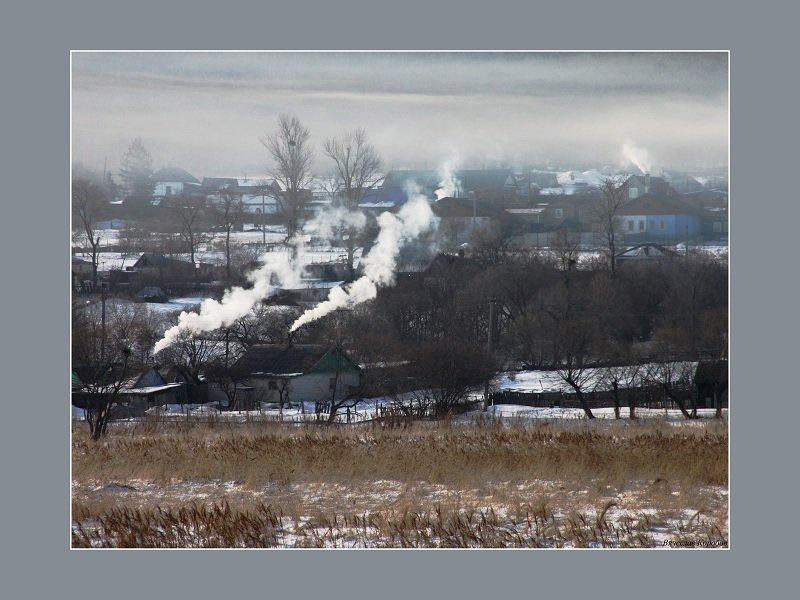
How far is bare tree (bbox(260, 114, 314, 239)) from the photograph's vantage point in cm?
1016

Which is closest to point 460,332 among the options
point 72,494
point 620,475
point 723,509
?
point 620,475

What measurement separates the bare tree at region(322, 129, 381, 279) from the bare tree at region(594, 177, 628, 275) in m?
2.17

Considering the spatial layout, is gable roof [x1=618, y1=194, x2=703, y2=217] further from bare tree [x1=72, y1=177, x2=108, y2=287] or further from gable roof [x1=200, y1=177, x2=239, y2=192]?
bare tree [x1=72, y1=177, x2=108, y2=287]

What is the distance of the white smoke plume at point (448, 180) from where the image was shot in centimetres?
1028

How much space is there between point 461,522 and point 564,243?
10.8 ft

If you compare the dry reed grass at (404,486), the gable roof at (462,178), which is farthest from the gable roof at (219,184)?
the dry reed grass at (404,486)

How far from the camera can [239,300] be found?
11.0 meters

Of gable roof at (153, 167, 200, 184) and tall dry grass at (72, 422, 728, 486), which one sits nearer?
tall dry grass at (72, 422, 728, 486)

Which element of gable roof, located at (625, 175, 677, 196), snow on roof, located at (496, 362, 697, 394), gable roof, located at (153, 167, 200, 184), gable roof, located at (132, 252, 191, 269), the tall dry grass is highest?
gable roof, located at (153, 167, 200, 184)

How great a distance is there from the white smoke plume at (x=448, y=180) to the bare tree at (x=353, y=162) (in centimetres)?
59

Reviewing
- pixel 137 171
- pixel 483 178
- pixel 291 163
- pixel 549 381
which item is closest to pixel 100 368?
pixel 137 171

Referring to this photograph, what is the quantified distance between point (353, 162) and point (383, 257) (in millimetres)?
1078

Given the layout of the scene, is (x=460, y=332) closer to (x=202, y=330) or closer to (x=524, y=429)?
(x=524, y=429)

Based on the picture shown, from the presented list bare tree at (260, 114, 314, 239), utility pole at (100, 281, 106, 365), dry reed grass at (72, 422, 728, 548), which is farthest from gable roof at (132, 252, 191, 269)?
dry reed grass at (72, 422, 728, 548)
